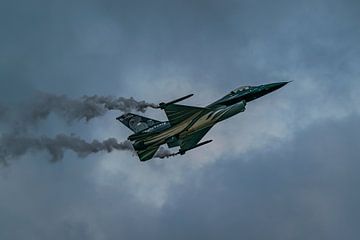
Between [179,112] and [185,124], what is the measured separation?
2.22 meters

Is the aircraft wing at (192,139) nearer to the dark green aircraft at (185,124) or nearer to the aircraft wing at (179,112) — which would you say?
the dark green aircraft at (185,124)

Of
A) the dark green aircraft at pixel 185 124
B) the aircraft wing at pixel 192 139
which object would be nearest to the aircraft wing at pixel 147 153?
the dark green aircraft at pixel 185 124

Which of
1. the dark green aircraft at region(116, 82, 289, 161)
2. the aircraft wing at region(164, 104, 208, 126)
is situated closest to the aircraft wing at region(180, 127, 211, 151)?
the dark green aircraft at region(116, 82, 289, 161)

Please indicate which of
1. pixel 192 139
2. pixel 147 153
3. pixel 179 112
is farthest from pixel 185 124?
pixel 147 153

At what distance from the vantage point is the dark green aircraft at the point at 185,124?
4390 inches

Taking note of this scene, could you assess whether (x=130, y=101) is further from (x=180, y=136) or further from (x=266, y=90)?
(x=266, y=90)

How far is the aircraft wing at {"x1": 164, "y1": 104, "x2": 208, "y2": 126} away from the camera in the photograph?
362 feet

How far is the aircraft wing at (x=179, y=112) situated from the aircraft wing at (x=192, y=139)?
10.2 ft

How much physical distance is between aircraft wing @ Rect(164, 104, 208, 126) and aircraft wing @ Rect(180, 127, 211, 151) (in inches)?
122

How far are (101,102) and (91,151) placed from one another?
24.8ft

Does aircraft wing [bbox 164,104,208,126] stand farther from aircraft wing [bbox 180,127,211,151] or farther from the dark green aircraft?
aircraft wing [bbox 180,127,211,151]

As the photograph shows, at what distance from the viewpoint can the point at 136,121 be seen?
117 m

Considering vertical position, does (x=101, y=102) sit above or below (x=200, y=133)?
above

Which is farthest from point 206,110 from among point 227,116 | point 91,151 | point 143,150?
point 91,151
